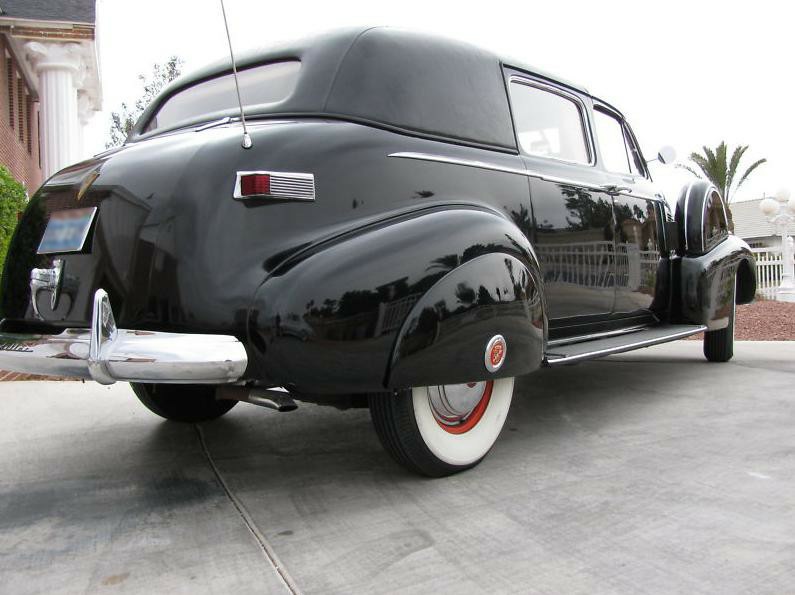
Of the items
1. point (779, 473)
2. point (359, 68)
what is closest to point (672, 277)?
point (779, 473)

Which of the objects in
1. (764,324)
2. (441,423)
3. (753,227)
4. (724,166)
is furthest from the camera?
(753,227)

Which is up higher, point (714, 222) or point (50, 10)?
point (50, 10)

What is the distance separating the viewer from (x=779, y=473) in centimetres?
268

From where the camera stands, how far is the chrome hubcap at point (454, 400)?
2672 mm

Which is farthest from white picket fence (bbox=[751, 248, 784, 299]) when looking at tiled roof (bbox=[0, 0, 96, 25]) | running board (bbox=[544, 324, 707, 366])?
tiled roof (bbox=[0, 0, 96, 25])

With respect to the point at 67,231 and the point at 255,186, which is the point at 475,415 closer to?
the point at 255,186

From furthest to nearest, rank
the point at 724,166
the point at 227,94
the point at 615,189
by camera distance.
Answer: the point at 724,166 < the point at 615,189 < the point at 227,94

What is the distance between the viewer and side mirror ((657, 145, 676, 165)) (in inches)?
195

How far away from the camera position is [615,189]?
400 centimetres

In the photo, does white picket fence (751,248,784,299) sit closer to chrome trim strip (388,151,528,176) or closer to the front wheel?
chrome trim strip (388,151,528,176)

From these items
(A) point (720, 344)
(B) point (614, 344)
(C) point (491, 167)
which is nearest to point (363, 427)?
(B) point (614, 344)

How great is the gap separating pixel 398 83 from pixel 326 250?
94cm

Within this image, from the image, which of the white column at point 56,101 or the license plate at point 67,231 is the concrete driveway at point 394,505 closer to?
the license plate at point 67,231

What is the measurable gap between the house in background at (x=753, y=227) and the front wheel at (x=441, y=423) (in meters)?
43.2
